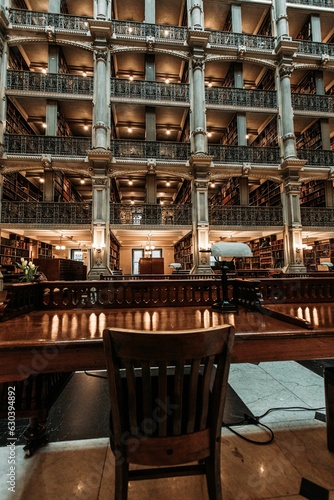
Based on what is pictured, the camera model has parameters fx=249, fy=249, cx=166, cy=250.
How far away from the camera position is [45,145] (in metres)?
8.84

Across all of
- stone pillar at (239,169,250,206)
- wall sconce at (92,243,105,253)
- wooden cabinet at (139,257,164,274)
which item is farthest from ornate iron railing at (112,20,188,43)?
wooden cabinet at (139,257,164,274)

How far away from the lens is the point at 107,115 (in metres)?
8.99

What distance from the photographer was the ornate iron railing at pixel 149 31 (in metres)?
9.49

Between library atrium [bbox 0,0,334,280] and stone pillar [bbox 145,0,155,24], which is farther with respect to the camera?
stone pillar [bbox 145,0,155,24]

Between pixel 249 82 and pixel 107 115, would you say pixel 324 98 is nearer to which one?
pixel 249 82

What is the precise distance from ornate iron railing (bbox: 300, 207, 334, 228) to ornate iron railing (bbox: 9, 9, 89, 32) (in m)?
10.9

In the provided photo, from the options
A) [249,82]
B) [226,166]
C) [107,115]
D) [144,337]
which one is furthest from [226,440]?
[249,82]

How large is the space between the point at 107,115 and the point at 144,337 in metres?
9.86

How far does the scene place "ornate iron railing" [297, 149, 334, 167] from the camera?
9.89 meters

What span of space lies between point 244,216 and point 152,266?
415cm

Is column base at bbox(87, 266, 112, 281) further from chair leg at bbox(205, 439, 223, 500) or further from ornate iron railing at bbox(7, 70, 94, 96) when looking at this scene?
chair leg at bbox(205, 439, 223, 500)

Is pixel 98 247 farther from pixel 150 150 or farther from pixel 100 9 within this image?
pixel 100 9

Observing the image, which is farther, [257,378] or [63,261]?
[63,261]

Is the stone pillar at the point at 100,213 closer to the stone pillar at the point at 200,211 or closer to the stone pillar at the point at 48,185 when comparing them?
the stone pillar at the point at 48,185
